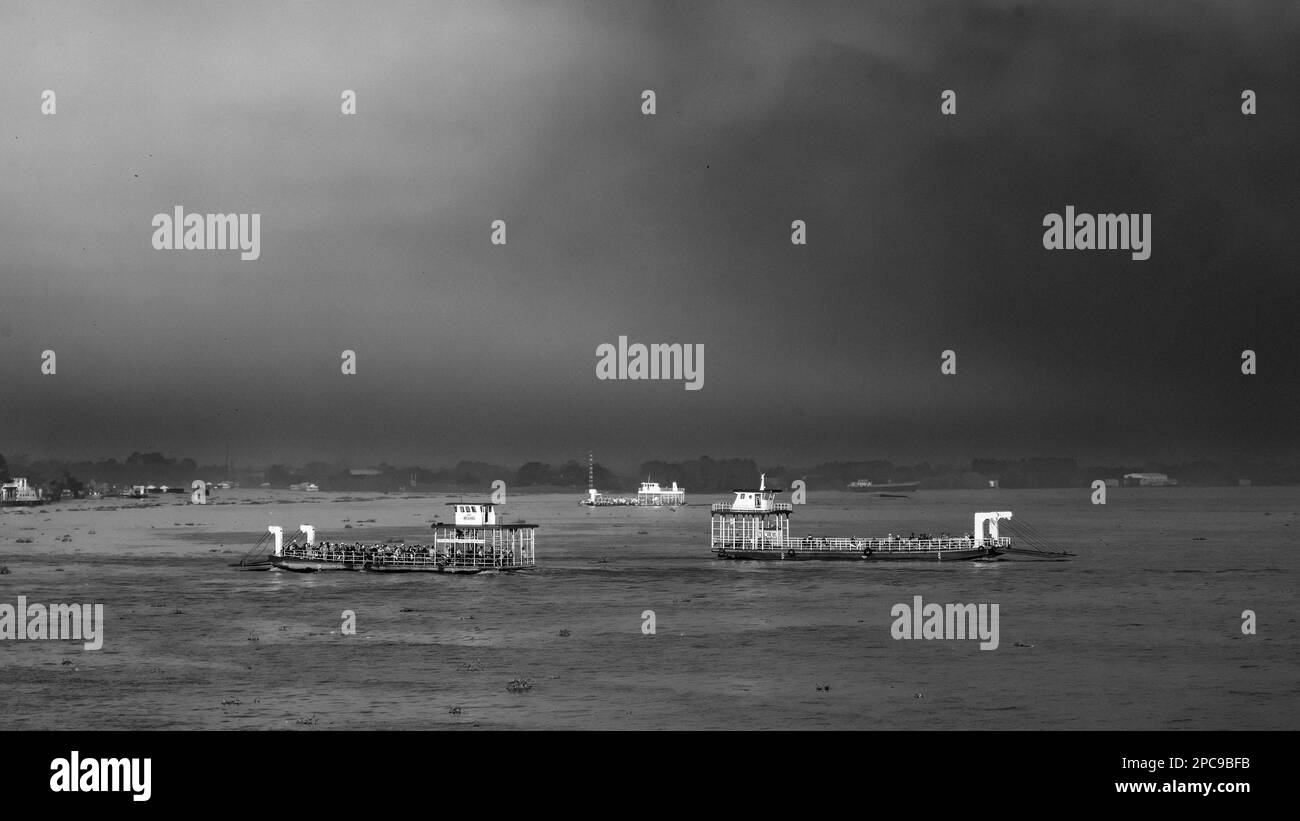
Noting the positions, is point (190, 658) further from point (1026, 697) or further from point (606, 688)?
point (1026, 697)

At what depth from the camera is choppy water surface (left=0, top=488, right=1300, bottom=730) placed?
4150cm

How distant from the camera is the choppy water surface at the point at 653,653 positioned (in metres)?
41.5

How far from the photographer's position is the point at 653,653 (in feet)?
182

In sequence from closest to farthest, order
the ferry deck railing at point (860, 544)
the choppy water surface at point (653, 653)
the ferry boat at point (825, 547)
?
the choppy water surface at point (653, 653) → the ferry boat at point (825, 547) → the ferry deck railing at point (860, 544)

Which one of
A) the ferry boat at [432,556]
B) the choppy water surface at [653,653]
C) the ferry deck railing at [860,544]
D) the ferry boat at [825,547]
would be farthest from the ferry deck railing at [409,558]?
the ferry deck railing at [860,544]

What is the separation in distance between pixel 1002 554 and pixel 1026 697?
7833 cm

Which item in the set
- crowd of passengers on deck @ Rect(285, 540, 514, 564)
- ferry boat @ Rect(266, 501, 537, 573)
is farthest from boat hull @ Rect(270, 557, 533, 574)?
crowd of passengers on deck @ Rect(285, 540, 514, 564)

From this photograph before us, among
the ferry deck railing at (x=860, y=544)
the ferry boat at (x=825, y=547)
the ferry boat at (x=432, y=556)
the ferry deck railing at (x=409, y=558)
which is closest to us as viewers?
the ferry boat at (x=432, y=556)

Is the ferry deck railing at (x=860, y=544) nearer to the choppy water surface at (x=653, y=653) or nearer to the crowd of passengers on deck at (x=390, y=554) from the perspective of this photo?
the choppy water surface at (x=653, y=653)

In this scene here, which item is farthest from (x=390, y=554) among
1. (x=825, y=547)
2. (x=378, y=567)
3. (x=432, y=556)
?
(x=825, y=547)

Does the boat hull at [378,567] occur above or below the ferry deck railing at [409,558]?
below

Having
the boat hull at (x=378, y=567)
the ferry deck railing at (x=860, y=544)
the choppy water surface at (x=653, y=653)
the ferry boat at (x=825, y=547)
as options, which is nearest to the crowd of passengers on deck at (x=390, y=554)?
the boat hull at (x=378, y=567)

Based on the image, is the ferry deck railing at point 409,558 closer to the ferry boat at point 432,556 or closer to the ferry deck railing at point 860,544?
the ferry boat at point 432,556

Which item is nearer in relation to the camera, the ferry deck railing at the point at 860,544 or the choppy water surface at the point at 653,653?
the choppy water surface at the point at 653,653
